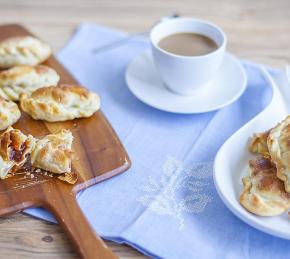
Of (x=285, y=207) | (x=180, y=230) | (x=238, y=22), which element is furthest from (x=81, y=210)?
(x=238, y=22)

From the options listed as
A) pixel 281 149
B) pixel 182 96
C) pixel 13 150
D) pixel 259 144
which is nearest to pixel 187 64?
pixel 182 96

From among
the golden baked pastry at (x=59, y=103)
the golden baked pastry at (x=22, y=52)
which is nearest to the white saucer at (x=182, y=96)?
the golden baked pastry at (x=59, y=103)

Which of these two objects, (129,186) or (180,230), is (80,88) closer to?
(129,186)

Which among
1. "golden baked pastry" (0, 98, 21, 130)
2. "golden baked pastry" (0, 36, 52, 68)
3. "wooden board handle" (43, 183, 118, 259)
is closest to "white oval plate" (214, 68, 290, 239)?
"wooden board handle" (43, 183, 118, 259)

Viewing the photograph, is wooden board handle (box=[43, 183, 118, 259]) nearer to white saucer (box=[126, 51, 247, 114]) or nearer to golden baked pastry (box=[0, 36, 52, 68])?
white saucer (box=[126, 51, 247, 114])

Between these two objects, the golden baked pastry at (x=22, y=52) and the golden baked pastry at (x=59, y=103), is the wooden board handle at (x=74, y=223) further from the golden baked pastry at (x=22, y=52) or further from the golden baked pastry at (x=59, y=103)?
the golden baked pastry at (x=22, y=52)
